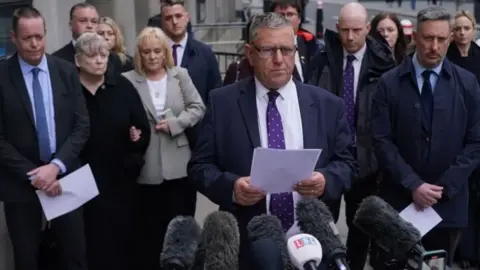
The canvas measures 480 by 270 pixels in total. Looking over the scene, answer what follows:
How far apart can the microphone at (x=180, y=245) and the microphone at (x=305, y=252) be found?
396 millimetres

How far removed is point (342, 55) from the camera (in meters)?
5.74

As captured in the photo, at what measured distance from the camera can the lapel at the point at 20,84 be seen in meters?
4.91

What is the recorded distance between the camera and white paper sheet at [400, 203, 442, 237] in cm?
445

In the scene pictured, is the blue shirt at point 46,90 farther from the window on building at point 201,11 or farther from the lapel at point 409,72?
the window on building at point 201,11

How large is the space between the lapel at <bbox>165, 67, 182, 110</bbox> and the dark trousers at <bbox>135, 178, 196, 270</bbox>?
0.59 m

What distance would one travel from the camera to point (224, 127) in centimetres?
358

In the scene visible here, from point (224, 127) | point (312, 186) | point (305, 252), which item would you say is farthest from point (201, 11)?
point (305, 252)

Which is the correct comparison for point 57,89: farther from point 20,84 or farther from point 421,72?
point 421,72

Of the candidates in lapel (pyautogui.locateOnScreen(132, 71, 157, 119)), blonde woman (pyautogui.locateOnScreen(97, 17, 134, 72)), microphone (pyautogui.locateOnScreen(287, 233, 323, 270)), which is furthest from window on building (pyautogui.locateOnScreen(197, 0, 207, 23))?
microphone (pyautogui.locateOnScreen(287, 233, 323, 270))

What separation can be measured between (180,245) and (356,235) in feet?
10.3

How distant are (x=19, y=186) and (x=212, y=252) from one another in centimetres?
235

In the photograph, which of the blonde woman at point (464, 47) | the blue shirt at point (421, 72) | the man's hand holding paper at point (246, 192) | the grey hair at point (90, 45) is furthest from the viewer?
the blonde woman at point (464, 47)

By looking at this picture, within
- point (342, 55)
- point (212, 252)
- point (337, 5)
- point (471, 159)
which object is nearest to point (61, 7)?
point (342, 55)

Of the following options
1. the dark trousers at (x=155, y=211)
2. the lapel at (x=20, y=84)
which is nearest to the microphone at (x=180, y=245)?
the lapel at (x=20, y=84)
